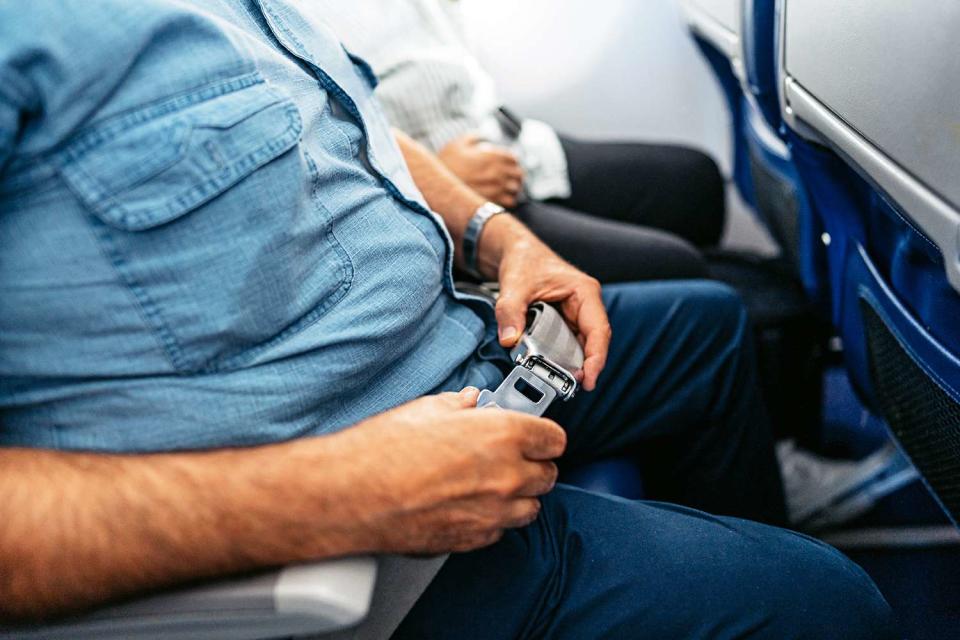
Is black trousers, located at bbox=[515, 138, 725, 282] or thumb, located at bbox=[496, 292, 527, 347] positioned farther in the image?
black trousers, located at bbox=[515, 138, 725, 282]

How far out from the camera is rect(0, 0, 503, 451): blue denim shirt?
2.23ft

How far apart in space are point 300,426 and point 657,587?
0.37 metres

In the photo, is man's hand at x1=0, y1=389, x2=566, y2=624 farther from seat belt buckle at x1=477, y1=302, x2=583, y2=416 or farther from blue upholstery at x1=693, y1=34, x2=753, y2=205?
blue upholstery at x1=693, y1=34, x2=753, y2=205

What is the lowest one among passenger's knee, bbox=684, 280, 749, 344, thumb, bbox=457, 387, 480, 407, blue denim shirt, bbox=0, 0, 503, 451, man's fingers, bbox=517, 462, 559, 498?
passenger's knee, bbox=684, 280, 749, 344

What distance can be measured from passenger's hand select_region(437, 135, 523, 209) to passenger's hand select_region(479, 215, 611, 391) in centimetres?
31

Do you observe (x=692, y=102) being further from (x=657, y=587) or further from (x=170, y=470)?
(x=170, y=470)

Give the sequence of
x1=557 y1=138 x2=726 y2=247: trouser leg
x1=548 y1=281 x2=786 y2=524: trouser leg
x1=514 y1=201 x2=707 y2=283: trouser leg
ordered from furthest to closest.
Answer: x1=557 y1=138 x2=726 y2=247: trouser leg < x1=514 y1=201 x2=707 y2=283: trouser leg < x1=548 y1=281 x2=786 y2=524: trouser leg

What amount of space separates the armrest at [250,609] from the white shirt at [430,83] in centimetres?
102

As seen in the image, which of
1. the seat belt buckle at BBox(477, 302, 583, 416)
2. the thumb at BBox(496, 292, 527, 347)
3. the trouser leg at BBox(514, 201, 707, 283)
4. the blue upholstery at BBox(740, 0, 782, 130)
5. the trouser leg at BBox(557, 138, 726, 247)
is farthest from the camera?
the trouser leg at BBox(557, 138, 726, 247)

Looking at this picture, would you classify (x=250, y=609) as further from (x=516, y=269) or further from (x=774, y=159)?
(x=774, y=159)

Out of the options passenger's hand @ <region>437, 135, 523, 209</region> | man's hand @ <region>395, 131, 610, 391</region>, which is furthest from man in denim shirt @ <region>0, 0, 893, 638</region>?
passenger's hand @ <region>437, 135, 523, 209</region>

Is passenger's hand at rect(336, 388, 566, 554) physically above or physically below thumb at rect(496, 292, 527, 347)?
above

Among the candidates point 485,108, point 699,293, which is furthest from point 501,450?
point 485,108

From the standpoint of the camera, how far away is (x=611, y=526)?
34.9 inches
